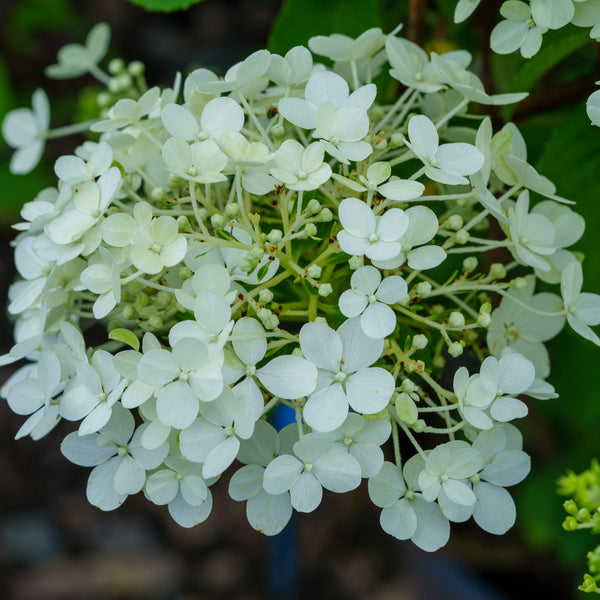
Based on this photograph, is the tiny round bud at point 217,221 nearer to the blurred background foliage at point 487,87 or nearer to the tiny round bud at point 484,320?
the tiny round bud at point 484,320

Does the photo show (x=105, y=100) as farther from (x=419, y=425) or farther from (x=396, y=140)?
(x=419, y=425)

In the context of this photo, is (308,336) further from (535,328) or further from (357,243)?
(535,328)

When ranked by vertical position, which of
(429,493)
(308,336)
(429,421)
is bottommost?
(429,421)

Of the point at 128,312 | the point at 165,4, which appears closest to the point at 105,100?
the point at 165,4

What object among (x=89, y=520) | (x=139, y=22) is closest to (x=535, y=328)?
(x=89, y=520)

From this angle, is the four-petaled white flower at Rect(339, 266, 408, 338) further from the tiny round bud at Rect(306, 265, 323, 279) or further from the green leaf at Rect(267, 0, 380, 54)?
the green leaf at Rect(267, 0, 380, 54)

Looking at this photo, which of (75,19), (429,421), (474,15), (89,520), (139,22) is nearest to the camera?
(474,15)
